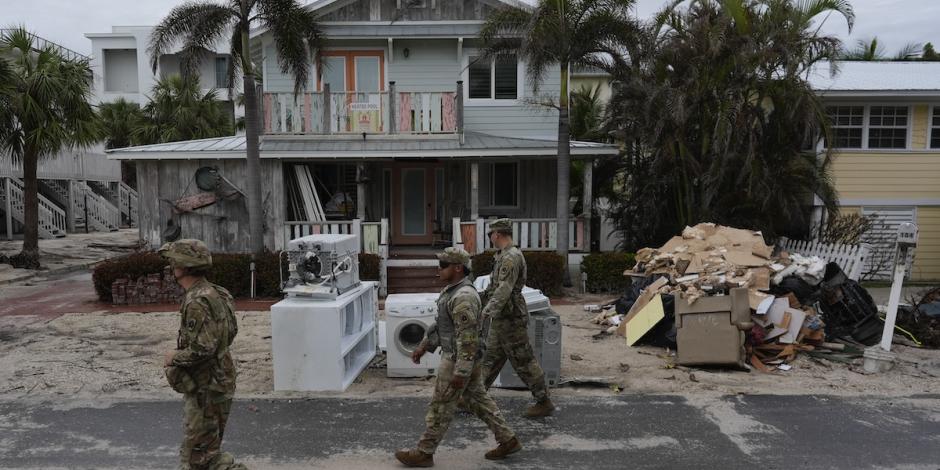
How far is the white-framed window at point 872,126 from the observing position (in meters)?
15.2

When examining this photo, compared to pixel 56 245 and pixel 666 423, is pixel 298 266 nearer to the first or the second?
pixel 666 423

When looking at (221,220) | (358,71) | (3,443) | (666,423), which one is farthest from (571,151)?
(3,443)

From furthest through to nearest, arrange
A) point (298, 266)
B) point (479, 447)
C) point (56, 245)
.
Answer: point (56, 245) < point (298, 266) < point (479, 447)

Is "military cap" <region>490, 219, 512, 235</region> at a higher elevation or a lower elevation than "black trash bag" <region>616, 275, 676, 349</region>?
higher

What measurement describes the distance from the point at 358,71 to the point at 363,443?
39.5ft

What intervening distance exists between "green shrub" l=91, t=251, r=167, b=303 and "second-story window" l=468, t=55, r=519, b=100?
26.2 ft

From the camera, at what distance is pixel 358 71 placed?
15922 mm

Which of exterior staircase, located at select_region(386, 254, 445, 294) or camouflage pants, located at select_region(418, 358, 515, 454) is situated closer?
camouflage pants, located at select_region(418, 358, 515, 454)

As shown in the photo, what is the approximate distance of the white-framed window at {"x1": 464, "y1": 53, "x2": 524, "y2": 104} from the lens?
51.8 ft

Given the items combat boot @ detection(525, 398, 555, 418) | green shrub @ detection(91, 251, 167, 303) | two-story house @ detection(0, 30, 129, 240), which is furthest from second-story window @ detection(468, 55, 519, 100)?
two-story house @ detection(0, 30, 129, 240)

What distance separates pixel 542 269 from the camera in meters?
12.5

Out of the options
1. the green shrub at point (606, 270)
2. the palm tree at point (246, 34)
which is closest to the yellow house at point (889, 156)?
the green shrub at point (606, 270)

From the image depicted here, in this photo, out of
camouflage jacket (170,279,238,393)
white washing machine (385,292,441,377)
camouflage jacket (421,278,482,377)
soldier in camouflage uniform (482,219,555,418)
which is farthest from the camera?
white washing machine (385,292,441,377)

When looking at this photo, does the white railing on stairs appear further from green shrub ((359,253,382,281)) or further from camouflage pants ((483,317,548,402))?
camouflage pants ((483,317,548,402))
